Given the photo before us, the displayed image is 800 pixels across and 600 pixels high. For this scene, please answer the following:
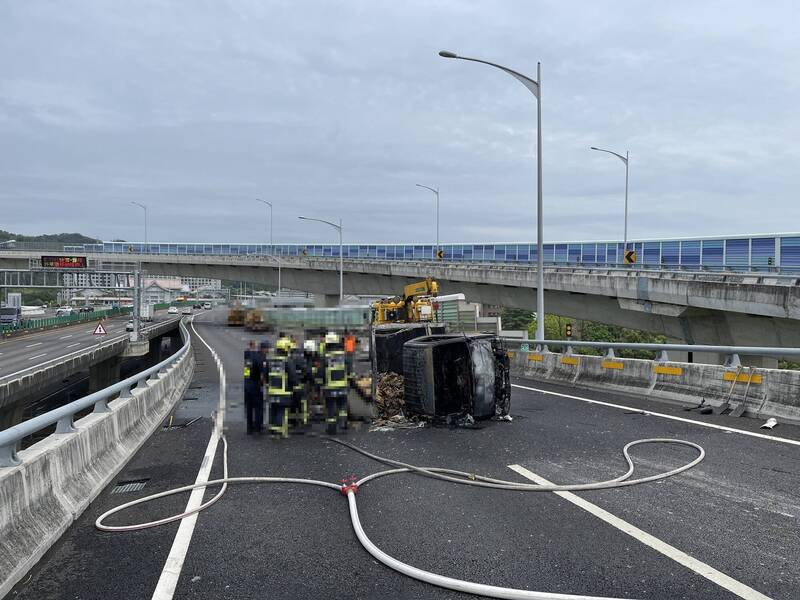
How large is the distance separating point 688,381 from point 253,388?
8238 millimetres

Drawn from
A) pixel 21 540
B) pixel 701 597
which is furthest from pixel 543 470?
pixel 21 540

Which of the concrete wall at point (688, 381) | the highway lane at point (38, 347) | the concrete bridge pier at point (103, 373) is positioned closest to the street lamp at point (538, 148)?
the concrete wall at point (688, 381)

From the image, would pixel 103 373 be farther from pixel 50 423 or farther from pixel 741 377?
pixel 741 377

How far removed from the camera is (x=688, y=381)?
1223 centimetres

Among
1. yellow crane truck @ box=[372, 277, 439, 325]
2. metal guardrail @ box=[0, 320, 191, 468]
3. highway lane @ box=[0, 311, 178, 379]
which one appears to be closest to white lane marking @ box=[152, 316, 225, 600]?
metal guardrail @ box=[0, 320, 191, 468]

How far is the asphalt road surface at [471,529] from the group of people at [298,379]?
887 millimetres

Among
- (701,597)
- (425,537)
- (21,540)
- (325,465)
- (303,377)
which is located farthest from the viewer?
(303,377)

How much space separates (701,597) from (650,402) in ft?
30.7

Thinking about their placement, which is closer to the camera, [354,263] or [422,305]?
[422,305]

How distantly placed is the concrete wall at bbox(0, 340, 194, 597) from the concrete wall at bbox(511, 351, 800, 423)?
9.70 metres

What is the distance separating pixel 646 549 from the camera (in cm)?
479

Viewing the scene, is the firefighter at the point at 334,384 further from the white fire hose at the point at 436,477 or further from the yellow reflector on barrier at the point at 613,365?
the yellow reflector on barrier at the point at 613,365

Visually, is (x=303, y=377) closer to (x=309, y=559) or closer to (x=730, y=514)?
(x=309, y=559)

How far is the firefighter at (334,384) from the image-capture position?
955 cm
